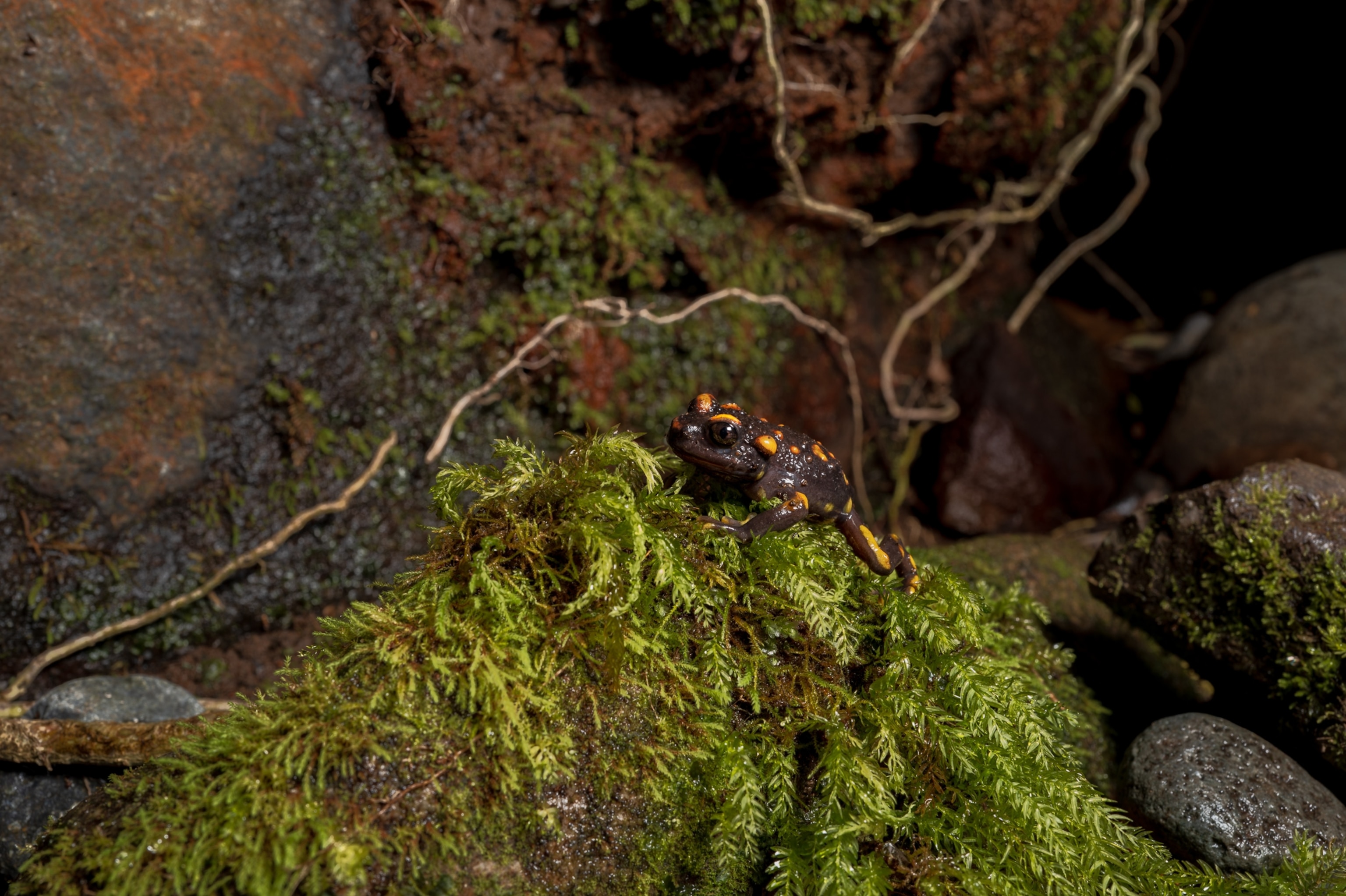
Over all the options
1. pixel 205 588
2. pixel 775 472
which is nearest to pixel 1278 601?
pixel 775 472

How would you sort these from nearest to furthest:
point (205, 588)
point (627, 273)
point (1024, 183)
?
1. point (205, 588)
2. point (627, 273)
3. point (1024, 183)

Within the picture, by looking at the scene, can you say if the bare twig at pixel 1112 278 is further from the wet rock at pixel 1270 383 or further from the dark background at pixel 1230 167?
the wet rock at pixel 1270 383

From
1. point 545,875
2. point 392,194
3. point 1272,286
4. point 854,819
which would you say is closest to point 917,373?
point 1272,286

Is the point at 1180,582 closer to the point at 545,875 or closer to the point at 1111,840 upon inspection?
the point at 1111,840

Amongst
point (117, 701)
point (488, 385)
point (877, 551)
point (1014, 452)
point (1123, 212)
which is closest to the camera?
point (877, 551)

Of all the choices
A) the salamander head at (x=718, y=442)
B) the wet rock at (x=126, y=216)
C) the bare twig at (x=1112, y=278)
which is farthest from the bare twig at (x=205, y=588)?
the bare twig at (x=1112, y=278)

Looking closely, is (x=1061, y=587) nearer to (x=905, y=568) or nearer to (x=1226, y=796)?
(x=1226, y=796)

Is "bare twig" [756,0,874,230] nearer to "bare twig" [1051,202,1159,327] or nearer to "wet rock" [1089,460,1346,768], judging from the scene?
"bare twig" [1051,202,1159,327]
